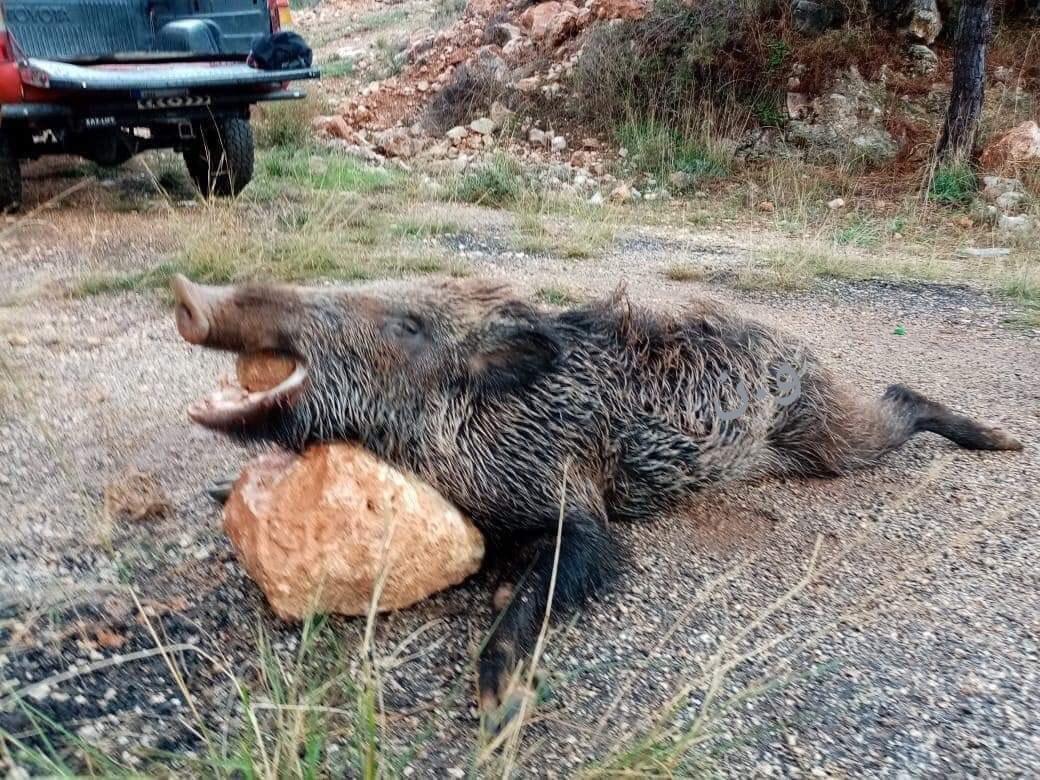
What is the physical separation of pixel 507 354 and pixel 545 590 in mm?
845

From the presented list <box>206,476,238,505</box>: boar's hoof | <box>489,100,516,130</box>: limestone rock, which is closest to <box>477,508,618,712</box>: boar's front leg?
<box>206,476,238,505</box>: boar's hoof

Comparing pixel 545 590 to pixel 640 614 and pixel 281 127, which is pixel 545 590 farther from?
pixel 281 127

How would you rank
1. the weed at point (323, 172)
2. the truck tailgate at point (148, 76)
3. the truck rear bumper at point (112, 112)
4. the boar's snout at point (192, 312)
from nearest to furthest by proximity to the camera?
the boar's snout at point (192, 312)
the truck tailgate at point (148, 76)
the truck rear bumper at point (112, 112)
the weed at point (323, 172)

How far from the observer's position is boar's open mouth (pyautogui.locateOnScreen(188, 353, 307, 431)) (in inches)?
106

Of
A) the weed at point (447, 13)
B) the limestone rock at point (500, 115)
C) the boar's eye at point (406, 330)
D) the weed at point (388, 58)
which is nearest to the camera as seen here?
the boar's eye at point (406, 330)

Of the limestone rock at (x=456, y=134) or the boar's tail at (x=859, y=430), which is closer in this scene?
the boar's tail at (x=859, y=430)

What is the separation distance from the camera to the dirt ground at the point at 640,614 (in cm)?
242

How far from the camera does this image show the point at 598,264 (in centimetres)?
715

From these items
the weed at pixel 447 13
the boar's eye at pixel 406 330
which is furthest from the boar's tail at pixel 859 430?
the weed at pixel 447 13

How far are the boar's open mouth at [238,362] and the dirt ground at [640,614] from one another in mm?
495

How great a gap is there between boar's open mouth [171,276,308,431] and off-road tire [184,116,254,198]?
5.13 m

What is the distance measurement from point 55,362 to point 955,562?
3985 mm

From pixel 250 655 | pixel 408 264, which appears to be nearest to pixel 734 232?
pixel 408 264

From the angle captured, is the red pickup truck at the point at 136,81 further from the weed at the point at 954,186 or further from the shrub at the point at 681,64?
the weed at the point at 954,186
